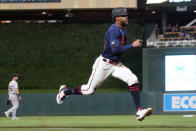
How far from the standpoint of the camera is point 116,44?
1053 cm

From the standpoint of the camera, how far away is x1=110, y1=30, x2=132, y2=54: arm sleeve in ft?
34.6

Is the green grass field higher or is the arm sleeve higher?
the arm sleeve

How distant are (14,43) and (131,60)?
6303 millimetres

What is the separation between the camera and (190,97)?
2431 centimetres

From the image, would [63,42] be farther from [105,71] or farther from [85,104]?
[105,71]

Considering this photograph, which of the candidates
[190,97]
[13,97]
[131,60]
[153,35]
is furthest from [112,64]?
[131,60]

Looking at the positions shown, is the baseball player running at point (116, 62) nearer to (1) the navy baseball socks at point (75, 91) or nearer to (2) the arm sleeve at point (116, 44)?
(2) the arm sleeve at point (116, 44)

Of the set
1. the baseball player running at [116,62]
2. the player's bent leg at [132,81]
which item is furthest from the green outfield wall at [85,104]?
the player's bent leg at [132,81]

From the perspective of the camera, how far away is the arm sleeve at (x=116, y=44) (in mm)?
10531

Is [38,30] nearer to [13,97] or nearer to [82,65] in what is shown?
[82,65]

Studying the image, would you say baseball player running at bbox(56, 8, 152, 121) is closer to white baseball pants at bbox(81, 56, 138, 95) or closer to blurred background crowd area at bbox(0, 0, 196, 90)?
white baseball pants at bbox(81, 56, 138, 95)

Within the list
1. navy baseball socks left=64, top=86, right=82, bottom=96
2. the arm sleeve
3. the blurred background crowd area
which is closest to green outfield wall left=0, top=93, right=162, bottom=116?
the blurred background crowd area

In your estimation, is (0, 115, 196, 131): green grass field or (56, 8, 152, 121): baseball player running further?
(0, 115, 196, 131): green grass field

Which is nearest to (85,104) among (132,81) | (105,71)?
(105,71)
